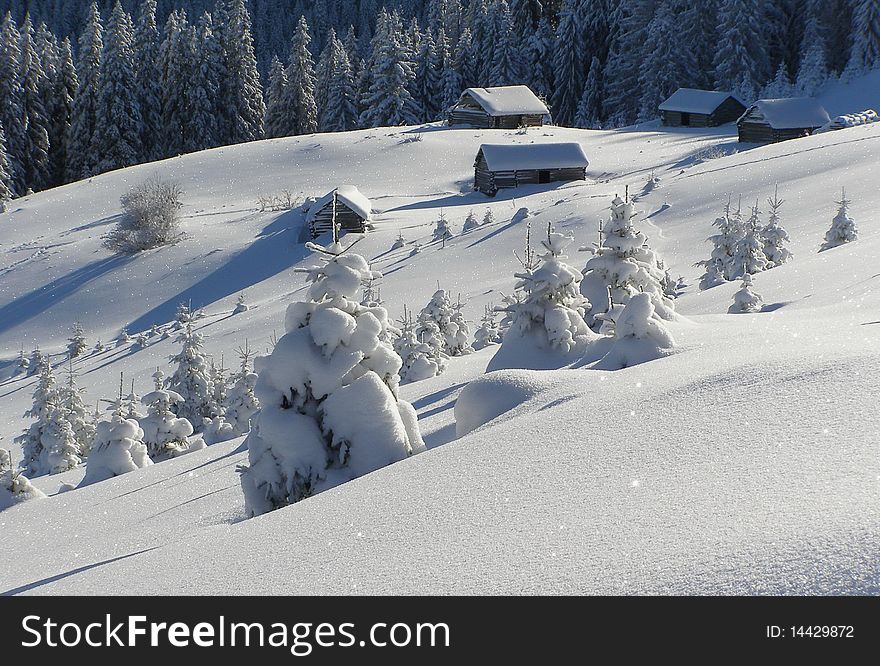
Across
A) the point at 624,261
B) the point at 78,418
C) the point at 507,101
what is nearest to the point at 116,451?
the point at 78,418

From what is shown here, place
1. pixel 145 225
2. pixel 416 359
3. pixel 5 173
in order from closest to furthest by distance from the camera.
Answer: pixel 416 359 → pixel 145 225 → pixel 5 173


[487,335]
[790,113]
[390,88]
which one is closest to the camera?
[487,335]

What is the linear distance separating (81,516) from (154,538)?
10.8 ft

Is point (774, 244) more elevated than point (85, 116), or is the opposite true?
point (85, 116)

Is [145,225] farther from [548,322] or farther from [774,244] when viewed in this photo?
[548,322]

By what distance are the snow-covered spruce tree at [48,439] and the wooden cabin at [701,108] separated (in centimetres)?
5211

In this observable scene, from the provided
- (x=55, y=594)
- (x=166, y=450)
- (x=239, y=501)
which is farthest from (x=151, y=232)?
(x=55, y=594)

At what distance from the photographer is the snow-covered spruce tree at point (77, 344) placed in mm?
35000

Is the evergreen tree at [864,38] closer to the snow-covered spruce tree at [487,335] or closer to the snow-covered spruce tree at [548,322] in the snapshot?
the snow-covered spruce tree at [487,335]

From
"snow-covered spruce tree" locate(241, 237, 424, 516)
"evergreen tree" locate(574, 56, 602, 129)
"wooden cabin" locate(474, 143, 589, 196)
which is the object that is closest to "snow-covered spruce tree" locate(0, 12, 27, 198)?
"wooden cabin" locate(474, 143, 589, 196)

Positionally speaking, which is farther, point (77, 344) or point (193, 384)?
point (77, 344)

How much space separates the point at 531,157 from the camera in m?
52.5

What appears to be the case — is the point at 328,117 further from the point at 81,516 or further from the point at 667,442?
the point at 667,442

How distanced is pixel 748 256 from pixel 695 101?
139 ft
